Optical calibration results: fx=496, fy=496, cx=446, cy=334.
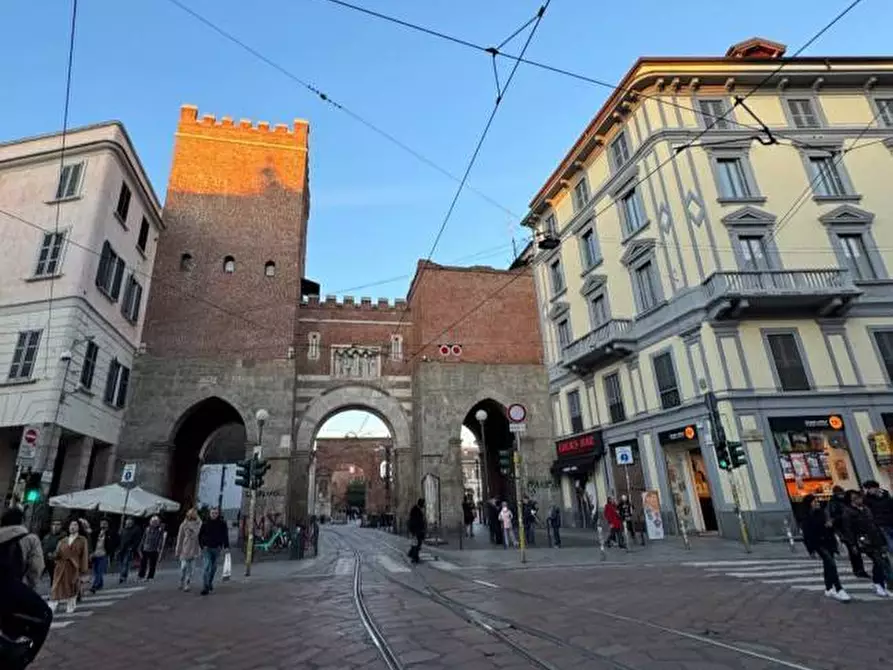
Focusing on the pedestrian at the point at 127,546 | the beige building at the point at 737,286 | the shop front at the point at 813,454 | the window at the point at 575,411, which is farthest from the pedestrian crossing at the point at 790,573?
the pedestrian at the point at 127,546

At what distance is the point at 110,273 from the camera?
1823 centimetres

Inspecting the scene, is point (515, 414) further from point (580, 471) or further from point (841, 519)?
point (580, 471)

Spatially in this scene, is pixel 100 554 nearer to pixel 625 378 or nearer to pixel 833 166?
pixel 625 378

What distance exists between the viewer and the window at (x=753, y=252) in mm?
16516

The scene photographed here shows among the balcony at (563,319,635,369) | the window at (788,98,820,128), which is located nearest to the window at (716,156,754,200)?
the window at (788,98,820,128)

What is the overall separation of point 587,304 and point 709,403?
9581 millimetres

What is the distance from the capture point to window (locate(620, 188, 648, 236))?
63.2ft

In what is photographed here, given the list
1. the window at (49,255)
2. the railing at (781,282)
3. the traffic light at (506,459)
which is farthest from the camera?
the window at (49,255)

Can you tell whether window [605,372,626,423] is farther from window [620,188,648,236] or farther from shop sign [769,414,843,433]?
window [620,188,648,236]

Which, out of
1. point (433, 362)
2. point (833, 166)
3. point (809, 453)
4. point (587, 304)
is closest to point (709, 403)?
point (809, 453)

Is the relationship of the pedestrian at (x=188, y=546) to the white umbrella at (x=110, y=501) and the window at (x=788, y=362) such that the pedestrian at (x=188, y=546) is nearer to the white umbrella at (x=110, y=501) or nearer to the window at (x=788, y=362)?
the white umbrella at (x=110, y=501)

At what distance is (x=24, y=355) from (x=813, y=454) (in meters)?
24.3

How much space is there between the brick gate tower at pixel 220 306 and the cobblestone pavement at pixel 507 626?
1311 cm

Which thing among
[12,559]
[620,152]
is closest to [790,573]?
[12,559]
